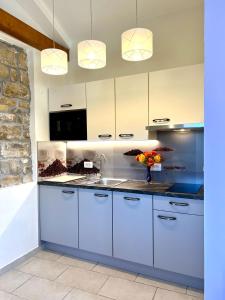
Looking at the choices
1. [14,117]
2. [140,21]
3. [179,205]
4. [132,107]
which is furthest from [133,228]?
[140,21]

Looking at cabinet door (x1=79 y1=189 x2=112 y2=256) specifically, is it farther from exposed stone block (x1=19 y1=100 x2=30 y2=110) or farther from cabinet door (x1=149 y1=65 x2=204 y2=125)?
exposed stone block (x1=19 y1=100 x2=30 y2=110)

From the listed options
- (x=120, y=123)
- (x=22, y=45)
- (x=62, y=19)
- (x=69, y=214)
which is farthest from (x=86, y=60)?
(x=69, y=214)

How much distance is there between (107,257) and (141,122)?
156cm

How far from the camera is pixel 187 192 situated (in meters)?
2.05

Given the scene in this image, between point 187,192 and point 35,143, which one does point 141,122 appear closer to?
point 187,192

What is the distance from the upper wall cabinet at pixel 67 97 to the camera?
278 cm

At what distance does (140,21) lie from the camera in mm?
2736

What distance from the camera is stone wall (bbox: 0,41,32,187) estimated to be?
93.5 inches

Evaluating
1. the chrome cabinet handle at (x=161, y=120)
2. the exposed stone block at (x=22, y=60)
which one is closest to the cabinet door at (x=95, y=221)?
the chrome cabinet handle at (x=161, y=120)

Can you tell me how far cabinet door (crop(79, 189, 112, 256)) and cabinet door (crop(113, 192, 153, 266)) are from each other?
0.08m

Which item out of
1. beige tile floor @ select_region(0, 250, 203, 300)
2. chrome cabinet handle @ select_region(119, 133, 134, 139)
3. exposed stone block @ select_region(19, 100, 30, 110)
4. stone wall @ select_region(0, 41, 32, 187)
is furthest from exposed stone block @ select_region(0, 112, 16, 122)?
beige tile floor @ select_region(0, 250, 203, 300)

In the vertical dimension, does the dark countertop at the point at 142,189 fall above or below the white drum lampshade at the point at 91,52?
below

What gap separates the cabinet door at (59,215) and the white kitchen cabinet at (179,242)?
974mm

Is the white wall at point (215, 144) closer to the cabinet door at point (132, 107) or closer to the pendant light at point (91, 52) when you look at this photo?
the pendant light at point (91, 52)
